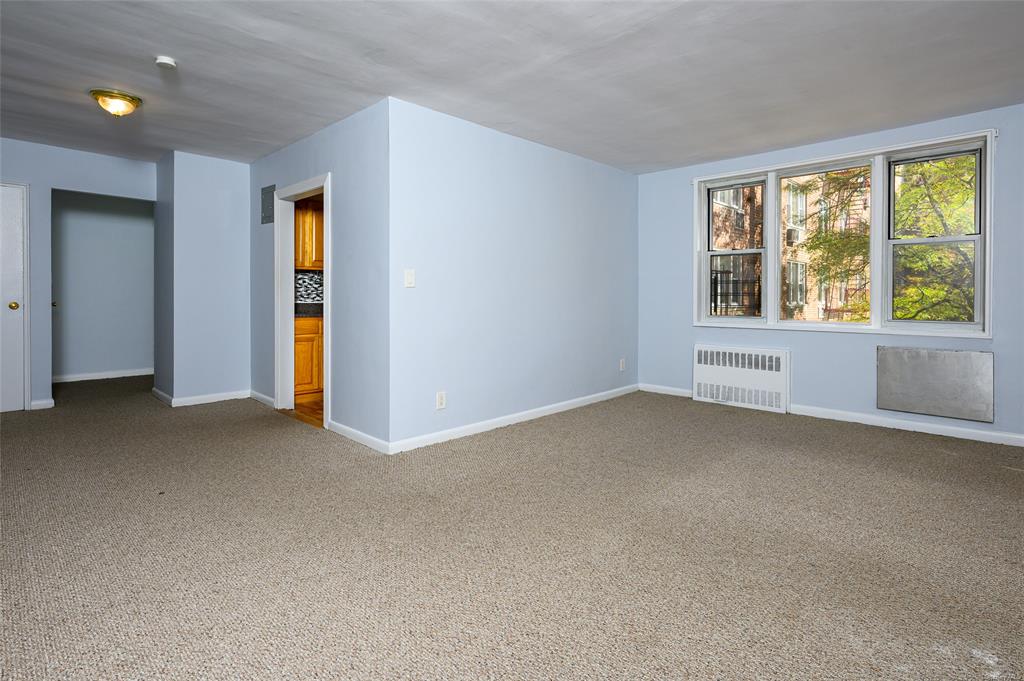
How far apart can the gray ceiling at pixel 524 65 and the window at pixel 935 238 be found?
459mm

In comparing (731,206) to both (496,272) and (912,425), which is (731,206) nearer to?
(912,425)

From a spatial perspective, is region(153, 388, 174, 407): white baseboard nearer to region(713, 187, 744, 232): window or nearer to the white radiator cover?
the white radiator cover

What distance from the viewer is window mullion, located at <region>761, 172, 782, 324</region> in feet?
17.2

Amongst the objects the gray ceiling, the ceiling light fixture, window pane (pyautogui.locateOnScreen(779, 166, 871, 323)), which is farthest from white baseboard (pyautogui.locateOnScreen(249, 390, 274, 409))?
window pane (pyautogui.locateOnScreen(779, 166, 871, 323))

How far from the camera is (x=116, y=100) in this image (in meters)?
3.66

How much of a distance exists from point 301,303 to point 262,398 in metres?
1.00

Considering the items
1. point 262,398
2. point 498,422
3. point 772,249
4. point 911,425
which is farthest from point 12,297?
point 911,425

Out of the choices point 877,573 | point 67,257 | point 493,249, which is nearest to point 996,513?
point 877,573

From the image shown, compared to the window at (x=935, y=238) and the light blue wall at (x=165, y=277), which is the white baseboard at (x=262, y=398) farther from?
the window at (x=935, y=238)

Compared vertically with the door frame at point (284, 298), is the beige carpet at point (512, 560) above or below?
below

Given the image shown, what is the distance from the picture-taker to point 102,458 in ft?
11.9

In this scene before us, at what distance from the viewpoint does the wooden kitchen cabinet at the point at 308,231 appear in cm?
540

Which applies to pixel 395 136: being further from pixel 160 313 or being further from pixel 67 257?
pixel 67 257

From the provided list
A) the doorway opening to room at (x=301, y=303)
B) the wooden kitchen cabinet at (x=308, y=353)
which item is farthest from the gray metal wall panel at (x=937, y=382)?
the wooden kitchen cabinet at (x=308, y=353)
